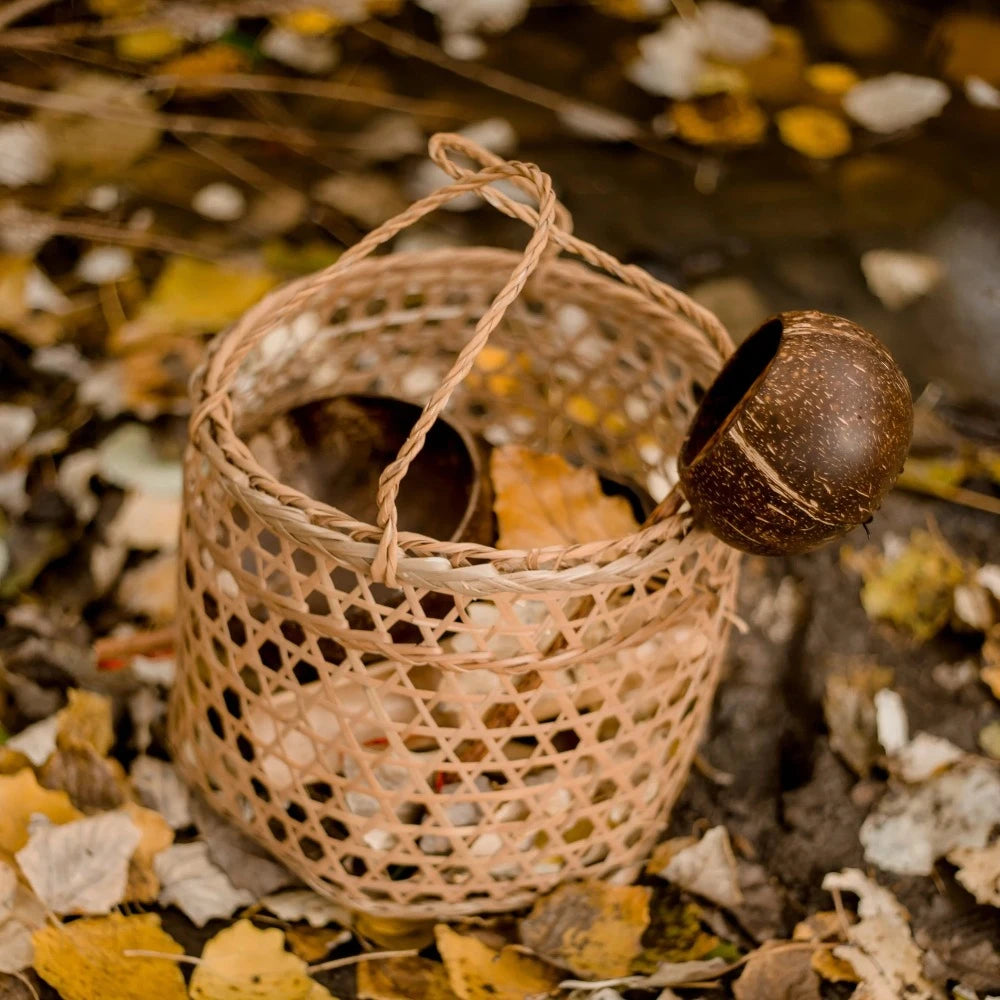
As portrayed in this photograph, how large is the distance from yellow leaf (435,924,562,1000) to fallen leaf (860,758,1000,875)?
0.30m

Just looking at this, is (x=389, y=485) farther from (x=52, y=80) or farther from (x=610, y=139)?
(x=52, y=80)

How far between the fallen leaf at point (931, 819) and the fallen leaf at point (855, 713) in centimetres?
4

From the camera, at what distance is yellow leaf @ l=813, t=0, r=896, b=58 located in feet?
5.79

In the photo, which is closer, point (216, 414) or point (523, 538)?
point (216, 414)

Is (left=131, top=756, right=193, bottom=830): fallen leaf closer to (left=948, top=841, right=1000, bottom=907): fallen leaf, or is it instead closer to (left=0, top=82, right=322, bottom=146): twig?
(left=948, top=841, right=1000, bottom=907): fallen leaf

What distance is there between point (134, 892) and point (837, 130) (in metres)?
1.40

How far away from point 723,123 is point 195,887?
1.29 meters

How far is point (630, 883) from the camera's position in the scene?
0.90 meters

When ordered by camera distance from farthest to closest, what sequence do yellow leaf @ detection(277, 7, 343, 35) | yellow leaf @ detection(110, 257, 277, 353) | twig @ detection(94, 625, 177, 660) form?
yellow leaf @ detection(277, 7, 343, 35) < yellow leaf @ detection(110, 257, 277, 353) < twig @ detection(94, 625, 177, 660)

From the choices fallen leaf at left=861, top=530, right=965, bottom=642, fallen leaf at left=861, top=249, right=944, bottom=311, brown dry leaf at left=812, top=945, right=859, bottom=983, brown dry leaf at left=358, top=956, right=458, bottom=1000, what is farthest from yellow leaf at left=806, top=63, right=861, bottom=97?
brown dry leaf at left=358, top=956, right=458, bottom=1000

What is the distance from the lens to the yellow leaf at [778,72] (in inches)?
66.6

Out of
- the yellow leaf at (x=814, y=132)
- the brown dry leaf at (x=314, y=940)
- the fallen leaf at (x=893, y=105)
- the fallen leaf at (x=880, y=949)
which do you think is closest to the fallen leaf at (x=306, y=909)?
the brown dry leaf at (x=314, y=940)

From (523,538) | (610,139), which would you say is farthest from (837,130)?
(523,538)

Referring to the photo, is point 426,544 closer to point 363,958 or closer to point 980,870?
point 363,958
